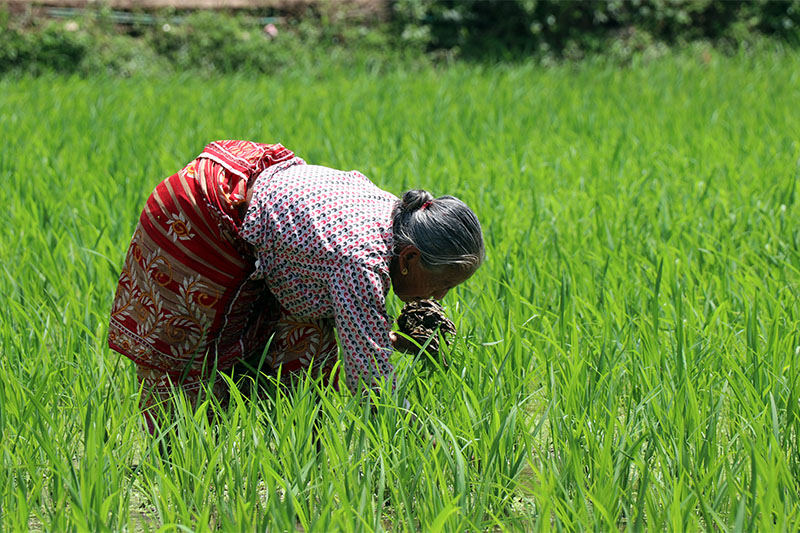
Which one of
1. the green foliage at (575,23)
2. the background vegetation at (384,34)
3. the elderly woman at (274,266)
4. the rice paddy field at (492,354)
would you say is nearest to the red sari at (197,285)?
the elderly woman at (274,266)

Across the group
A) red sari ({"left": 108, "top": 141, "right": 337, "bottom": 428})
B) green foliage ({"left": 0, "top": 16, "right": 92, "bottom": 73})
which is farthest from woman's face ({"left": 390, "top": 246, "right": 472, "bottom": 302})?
green foliage ({"left": 0, "top": 16, "right": 92, "bottom": 73})

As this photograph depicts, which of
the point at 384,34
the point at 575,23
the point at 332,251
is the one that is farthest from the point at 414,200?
the point at 575,23

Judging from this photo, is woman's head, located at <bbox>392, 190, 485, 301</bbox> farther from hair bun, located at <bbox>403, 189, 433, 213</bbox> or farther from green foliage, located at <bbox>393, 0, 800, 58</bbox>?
green foliage, located at <bbox>393, 0, 800, 58</bbox>

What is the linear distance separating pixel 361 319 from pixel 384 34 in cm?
744

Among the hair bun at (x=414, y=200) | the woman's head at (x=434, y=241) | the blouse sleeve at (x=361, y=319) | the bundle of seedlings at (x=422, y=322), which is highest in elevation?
the hair bun at (x=414, y=200)

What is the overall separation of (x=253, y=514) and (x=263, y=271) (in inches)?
19.7

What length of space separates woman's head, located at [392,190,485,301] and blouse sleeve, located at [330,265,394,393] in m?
0.09

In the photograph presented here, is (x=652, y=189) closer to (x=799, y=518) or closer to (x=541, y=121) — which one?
(x=541, y=121)

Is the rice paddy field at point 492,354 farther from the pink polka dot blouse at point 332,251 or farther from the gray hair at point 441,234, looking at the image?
the gray hair at point 441,234

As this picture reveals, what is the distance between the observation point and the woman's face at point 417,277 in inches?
72.9

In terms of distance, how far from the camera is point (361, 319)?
5.82ft

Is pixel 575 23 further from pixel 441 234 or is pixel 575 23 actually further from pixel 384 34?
pixel 441 234

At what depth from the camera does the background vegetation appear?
25.5 ft

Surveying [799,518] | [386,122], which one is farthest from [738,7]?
[799,518]
